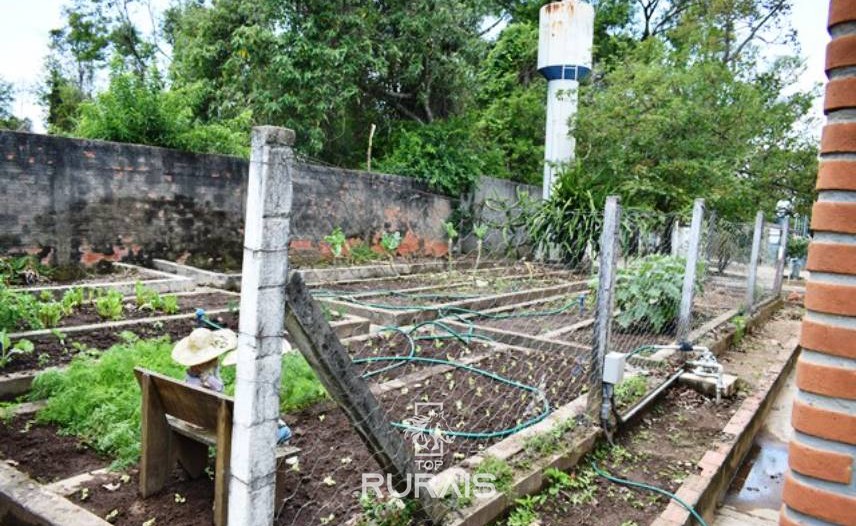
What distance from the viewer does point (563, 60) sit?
14039 mm

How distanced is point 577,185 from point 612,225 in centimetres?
869

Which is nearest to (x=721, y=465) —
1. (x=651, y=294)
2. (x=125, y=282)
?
(x=651, y=294)

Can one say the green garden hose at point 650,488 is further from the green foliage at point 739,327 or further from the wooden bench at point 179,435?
the green foliage at point 739,327

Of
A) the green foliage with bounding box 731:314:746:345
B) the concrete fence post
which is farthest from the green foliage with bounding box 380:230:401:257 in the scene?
the concrete fence post

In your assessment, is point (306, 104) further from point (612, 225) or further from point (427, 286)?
point (612, 225)

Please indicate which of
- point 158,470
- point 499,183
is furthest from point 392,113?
point 158,470

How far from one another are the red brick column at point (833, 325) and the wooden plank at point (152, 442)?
249cm

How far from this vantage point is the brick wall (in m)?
7.30

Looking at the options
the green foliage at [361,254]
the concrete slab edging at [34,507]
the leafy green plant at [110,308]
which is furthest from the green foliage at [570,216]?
the concrete slab edging at [34,507]

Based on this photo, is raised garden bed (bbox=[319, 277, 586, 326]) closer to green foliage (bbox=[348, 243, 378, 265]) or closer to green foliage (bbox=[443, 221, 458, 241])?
green foliage (bbox=[443, 221, 458, 241])

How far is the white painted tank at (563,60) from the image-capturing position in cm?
1396

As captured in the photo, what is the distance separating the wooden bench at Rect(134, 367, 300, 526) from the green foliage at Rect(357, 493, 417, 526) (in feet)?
1.33

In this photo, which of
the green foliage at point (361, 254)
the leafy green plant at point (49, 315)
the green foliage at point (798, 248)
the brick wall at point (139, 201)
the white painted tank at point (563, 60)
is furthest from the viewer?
the green foliage at point (798, 248)

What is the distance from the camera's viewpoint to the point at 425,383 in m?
4.42
